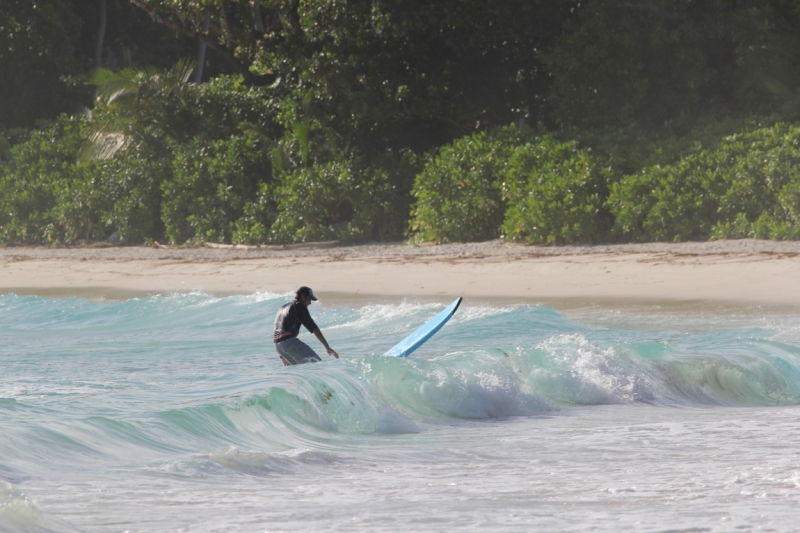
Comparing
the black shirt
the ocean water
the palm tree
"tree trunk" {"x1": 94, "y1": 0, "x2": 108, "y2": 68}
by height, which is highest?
"tree trunk" {"x1": 94, "y1": 0, "x2": 108, "y2": 68}

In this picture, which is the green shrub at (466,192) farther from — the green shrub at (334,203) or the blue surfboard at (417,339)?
the blue surfboard at (417,339)

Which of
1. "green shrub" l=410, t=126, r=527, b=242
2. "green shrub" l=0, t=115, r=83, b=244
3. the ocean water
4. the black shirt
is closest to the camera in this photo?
the ocean water

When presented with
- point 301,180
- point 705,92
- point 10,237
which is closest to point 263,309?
point 301,180

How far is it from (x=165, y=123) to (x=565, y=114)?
8.40m

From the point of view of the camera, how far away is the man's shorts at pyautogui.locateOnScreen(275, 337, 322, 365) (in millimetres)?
9062

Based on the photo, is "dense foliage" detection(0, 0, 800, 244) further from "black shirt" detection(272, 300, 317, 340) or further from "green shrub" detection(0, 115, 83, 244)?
"black shirt" detection(272, 300, 317, 340)

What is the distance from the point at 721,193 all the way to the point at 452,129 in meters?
6.46

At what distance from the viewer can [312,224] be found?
19109 mm

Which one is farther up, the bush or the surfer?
the bush

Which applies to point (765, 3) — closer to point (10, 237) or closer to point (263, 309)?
point (263, 309)

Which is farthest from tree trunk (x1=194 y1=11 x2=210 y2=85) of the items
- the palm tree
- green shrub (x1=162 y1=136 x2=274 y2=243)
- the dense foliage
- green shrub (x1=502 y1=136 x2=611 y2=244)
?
green shrub (x1=502 y1=136 x2=611 y2=244)

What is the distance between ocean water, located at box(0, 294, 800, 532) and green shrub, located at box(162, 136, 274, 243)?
8.24m

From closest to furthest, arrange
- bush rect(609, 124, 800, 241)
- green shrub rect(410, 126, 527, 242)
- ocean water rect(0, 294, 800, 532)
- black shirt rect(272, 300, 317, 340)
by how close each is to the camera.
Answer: ocean water rect(0, 294, 800, 532)
black shirt rect(272, 300, 317, 340)
bush rect(609, 124, 800, 241)
green shrub rect(410, 126, 527, 242)

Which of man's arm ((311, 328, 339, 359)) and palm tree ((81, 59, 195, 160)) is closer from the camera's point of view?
man's arm ((311, 328, 339, 359))
